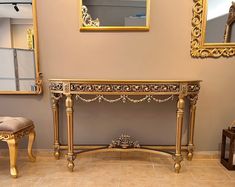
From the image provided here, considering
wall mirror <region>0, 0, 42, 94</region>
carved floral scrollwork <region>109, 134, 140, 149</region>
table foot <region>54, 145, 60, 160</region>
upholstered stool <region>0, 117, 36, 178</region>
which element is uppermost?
wall mirror <region>0, 0, 42, 94</region>

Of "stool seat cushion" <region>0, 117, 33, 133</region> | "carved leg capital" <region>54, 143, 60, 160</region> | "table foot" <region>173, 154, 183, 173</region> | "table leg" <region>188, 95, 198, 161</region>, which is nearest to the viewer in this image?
"stool seat cushion" <region>0, 117, 33, 133</region>

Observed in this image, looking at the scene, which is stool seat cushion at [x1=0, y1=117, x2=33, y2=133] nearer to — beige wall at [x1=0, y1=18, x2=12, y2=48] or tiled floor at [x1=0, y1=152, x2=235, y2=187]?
tiled floor at [x1=0, y1=152, x2=235, y2=187]

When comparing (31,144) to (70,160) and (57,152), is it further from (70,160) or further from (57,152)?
(70,160)

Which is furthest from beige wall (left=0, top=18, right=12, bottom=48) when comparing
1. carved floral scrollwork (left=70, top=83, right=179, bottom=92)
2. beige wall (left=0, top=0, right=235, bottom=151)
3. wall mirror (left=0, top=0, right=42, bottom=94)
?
carved floral scrollwork (left=70, top=83, right=179, bottom=92)

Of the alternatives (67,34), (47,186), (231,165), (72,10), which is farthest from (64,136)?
(231,165)

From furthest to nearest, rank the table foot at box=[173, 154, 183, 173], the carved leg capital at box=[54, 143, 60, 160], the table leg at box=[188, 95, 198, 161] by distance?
the carved leg capital at box=[54, 143, 60, 160] → the table leg at box=[188, 95, 198, 161] → the table foot at box=[173, 154, 183, 173]

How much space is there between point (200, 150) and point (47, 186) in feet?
4.92

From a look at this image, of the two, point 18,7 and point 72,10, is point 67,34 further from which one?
point 18,7

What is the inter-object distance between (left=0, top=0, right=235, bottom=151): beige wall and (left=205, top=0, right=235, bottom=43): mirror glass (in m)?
0.19

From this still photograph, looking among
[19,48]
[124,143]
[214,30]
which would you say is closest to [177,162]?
[124,143]

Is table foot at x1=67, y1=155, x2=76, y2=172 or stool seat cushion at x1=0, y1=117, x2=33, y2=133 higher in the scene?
stool seat cushion at x1=0, y1=117, x2=33, y2=133

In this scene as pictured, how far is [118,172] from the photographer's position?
1.72 meters

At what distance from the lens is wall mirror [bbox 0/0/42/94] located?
6.07 ft

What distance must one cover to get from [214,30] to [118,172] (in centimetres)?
160
